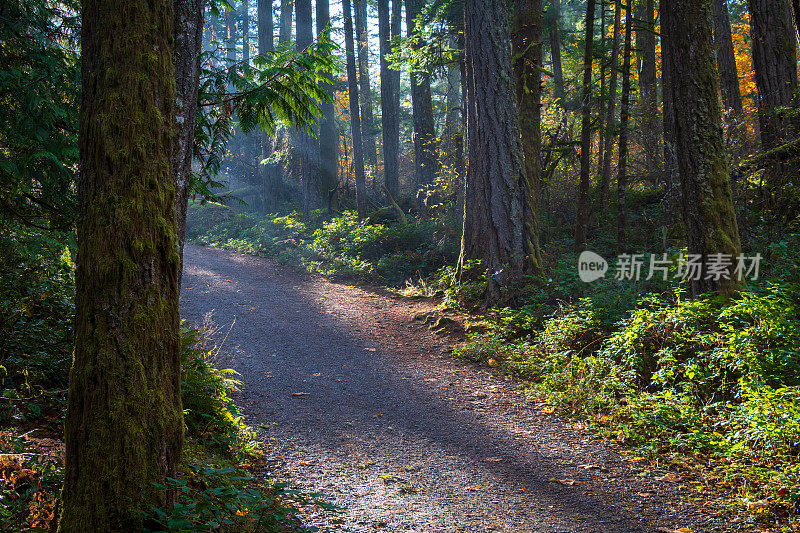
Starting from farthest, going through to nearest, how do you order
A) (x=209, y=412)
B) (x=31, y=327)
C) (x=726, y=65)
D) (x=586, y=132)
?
(x=726, y=65) < (x=586, y=132) < (x=31, y=327) < (x=209, y=412)

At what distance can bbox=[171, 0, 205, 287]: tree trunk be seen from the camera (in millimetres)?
3600

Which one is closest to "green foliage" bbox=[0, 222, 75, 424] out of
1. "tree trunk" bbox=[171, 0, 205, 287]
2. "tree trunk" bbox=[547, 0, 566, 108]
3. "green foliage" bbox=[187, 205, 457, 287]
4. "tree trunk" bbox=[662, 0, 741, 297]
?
"tree trunk" bbox=[171, 0, 205, 287]

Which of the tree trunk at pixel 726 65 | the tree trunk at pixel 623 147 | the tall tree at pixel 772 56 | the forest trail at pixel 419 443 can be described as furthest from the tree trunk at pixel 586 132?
the tree trunk at pixel 726 65

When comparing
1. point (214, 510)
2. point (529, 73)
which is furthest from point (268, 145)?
point (214, 510)

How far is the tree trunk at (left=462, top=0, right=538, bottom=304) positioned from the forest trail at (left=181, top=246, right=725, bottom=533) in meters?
2.25

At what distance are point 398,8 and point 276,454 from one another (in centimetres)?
2305

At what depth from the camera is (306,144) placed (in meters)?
20.6

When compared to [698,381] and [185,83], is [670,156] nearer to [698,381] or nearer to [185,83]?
[698,381]

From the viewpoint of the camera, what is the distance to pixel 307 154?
2061 cm

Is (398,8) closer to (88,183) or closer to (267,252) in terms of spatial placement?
(267,252)

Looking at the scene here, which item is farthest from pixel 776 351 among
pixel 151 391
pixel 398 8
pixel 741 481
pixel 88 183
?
pixel 398 8

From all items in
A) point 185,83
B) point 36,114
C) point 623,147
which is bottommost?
point 185,83

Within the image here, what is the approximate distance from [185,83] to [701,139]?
6.61m

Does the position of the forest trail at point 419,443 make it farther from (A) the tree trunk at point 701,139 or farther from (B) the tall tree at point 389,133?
(B) the tall tree at point 389,133
